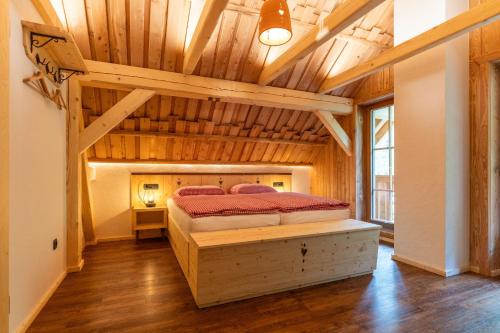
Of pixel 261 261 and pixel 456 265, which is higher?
pixel 261 261

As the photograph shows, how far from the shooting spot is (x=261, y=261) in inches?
84.0

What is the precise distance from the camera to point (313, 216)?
2.80 m

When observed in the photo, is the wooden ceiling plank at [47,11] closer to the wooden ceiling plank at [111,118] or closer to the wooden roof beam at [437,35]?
the wooden ceiling plank at [111,118]

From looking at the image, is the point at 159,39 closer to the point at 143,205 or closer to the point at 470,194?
the point at 143,205

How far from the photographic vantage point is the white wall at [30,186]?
5.15ft

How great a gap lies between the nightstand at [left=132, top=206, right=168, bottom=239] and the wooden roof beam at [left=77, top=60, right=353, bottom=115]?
1791mm

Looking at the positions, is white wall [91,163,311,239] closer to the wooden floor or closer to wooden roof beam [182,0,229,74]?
the wooden floor

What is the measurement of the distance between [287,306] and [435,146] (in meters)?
2.23

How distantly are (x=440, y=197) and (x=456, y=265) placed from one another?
0.73m

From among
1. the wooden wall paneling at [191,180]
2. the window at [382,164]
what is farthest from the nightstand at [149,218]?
the window at [382,164]

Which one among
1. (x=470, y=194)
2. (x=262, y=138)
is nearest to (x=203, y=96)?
(x=262, y=138)

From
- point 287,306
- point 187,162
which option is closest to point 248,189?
point 187,162

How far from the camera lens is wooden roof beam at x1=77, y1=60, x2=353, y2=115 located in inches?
109

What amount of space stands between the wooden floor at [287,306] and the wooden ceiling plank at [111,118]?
141 cm
